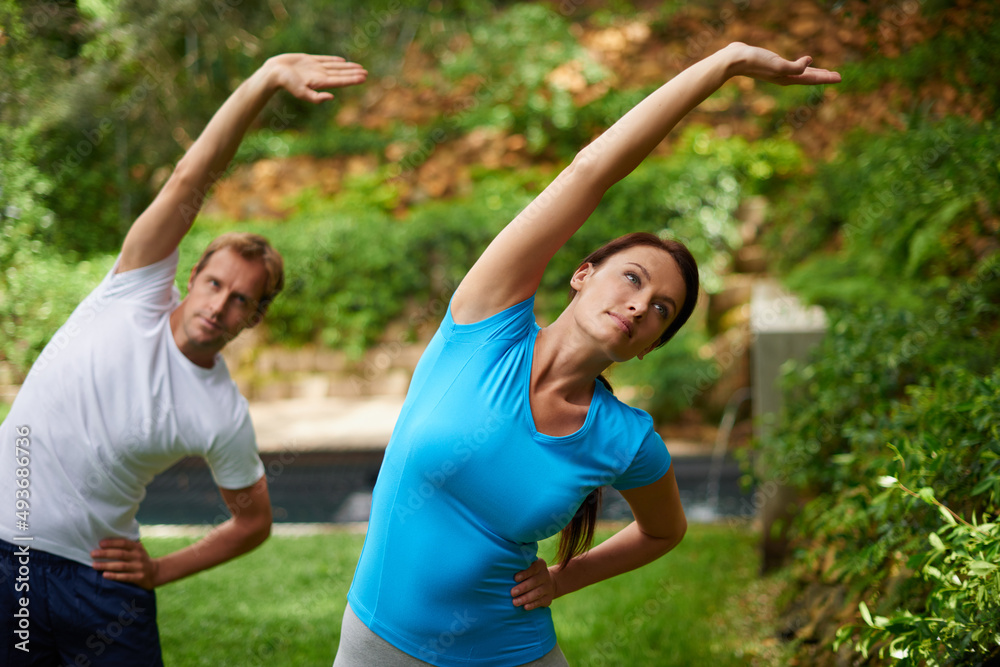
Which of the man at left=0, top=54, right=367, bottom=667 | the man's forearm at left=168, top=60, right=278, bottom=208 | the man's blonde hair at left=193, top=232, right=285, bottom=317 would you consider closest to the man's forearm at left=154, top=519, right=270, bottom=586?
the man at left=0, top=54, right=367, bottom=667

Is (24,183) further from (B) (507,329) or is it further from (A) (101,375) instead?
(B) (507,329)

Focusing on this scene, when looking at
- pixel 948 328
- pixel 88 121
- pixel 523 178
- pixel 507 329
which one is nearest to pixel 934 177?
pixel 948 328

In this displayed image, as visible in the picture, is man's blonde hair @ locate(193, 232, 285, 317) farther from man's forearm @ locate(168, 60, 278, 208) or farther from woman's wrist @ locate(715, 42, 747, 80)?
woman's wrist @ locate(715, 42, 747, 80)

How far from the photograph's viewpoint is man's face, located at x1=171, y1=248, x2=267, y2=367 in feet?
6.68

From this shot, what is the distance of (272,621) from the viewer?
144 inches

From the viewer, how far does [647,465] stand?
1.60 meters

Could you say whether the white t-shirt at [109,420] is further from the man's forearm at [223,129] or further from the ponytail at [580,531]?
the ponytail at [580,531]

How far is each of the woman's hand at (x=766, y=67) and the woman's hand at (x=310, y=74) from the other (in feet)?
2.90

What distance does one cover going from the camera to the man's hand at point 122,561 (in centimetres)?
198

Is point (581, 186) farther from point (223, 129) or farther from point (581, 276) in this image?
point (223, 129)

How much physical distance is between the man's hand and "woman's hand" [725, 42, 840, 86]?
1.83 metres

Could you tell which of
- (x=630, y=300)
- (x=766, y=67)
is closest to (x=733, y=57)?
(x=766, y=67)

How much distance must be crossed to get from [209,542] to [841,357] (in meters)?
2.70

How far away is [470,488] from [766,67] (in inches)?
38.4
